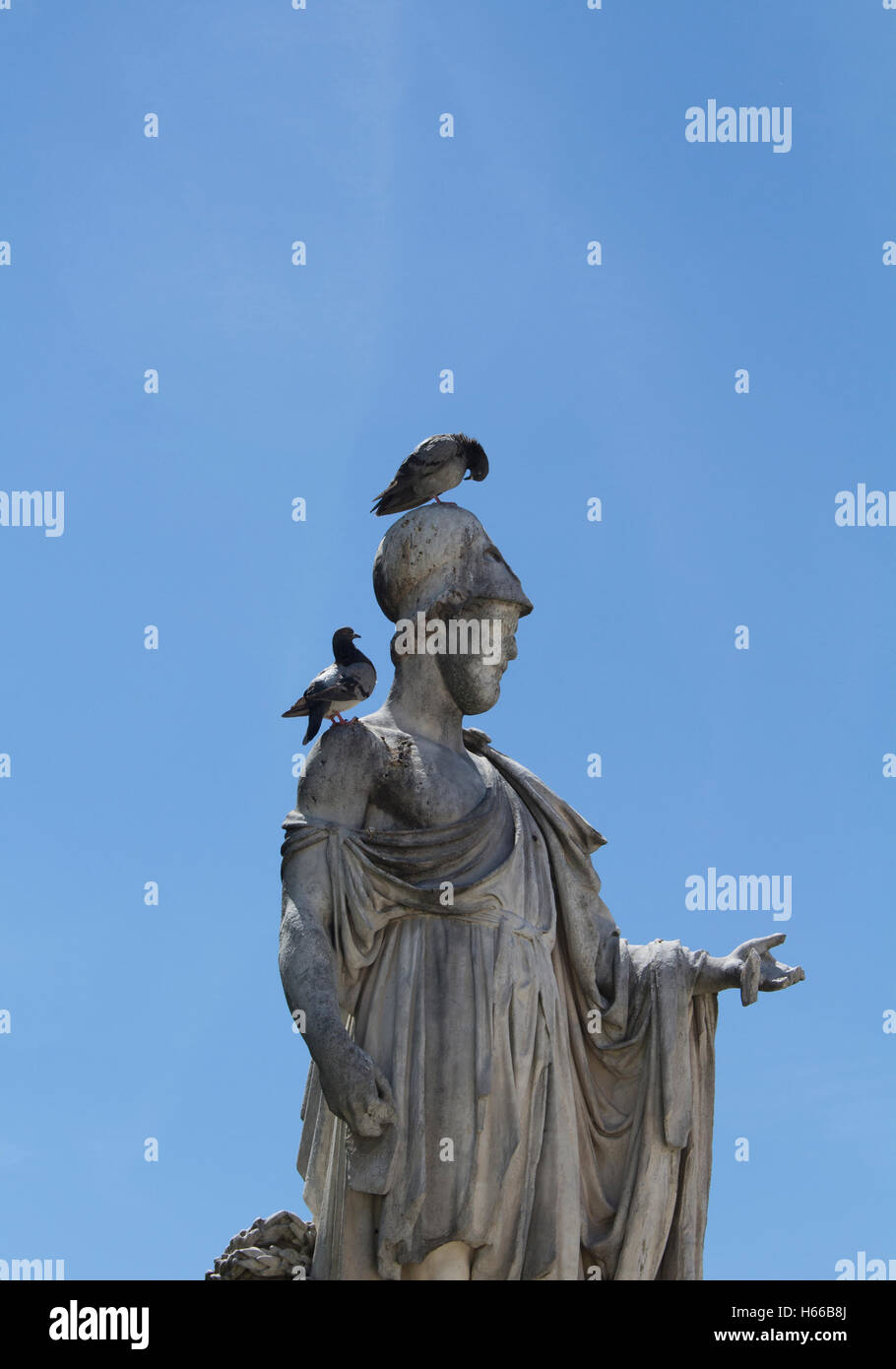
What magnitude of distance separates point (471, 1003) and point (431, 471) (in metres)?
3.37

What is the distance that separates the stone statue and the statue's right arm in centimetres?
Answer: 1

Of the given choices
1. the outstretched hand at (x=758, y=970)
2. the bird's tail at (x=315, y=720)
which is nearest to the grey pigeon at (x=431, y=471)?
the bird's tail at (x=315, y=720)

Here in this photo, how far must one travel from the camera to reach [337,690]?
49.6 feet

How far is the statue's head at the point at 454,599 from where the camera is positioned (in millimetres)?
15508

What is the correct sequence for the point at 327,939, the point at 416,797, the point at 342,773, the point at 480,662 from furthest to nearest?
the point at 480,662 < the point at 416,797 < the point at 342,773 < the point at 327,939

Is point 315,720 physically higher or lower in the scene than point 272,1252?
higher

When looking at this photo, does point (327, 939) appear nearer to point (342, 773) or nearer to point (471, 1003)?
point (471, 1003)

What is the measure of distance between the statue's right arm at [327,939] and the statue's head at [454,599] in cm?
78

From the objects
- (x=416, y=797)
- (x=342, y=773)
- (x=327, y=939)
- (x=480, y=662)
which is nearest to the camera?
(x=327, y=939)

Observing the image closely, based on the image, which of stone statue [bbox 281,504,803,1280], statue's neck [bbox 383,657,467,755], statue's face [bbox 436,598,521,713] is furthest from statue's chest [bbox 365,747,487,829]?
statue's face [bbox 436,598,521,713]

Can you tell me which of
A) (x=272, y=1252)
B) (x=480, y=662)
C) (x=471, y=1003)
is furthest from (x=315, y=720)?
(x=272, y=1252)

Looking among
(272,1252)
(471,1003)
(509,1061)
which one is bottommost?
(272,1252)
